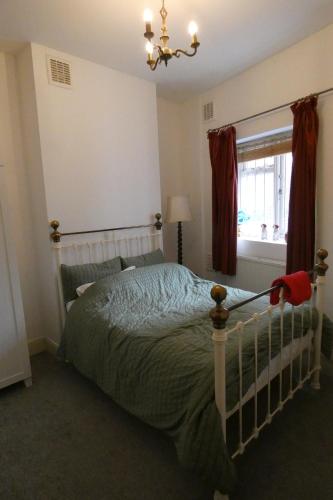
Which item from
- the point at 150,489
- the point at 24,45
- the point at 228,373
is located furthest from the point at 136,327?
the point at 24,45

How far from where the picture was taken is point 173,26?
6.91ft

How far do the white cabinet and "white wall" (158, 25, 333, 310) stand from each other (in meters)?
2.15

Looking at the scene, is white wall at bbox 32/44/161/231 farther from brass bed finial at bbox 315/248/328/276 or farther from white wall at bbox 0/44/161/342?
brass bed finial at bbox 315/248/328/276

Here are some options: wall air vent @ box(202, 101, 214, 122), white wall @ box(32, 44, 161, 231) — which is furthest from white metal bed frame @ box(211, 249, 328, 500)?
wall air vent @ box(202, 101, 214, 122)

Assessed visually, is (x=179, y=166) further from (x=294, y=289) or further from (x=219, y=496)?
(x=219, y=496)

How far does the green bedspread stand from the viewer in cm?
121

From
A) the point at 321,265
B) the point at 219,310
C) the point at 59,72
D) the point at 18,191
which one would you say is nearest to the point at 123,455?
the point at 219,310

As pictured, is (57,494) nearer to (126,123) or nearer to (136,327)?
(136,327)

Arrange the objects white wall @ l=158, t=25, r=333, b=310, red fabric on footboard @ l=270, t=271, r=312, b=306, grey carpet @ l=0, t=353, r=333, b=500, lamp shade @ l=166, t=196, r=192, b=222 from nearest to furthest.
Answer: grey carpet @ l=0, t=353, r=333, b=500 → red fabric on footboard @ l=270, t=271, r=312, b=306 → white wall @ l=158, t=25, r=333, b=310 → lamp shade @ l=166, t=196, r=192, b=222

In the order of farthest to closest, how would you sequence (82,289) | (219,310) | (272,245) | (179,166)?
(179,166) → (272,245) → (82,289) → (219,310)

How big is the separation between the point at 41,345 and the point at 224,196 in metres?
2.38

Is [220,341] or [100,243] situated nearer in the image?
[220,341]

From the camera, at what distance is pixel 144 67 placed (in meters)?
2.67

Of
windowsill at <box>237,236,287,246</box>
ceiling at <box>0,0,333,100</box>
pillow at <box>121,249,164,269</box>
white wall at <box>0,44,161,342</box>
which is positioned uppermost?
ceiling at <box>0,0,333,100</box>
